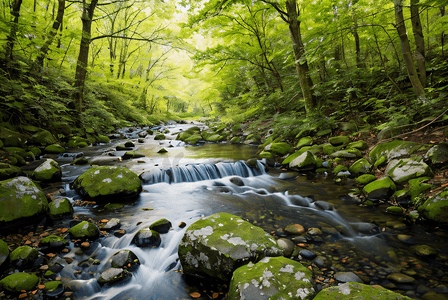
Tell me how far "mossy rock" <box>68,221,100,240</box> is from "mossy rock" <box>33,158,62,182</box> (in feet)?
9.52

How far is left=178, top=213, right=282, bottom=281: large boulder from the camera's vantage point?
2.41 metres

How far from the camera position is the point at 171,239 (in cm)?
345

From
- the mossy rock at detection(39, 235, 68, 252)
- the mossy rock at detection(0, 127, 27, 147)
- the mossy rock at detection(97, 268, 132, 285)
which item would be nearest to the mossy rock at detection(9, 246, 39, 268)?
the mossy rock at detection(39, 235, 68, 252)

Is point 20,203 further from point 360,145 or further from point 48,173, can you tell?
A: point 360,145

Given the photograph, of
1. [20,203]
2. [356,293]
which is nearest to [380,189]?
[356,293]

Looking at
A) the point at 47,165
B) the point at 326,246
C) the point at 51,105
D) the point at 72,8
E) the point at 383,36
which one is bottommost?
the point at 326,246

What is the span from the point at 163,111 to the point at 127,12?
485 inches

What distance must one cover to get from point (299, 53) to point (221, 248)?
277 inches

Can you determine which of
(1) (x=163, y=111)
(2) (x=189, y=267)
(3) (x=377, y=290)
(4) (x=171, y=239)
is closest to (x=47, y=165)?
(4) (x=171, y=239)

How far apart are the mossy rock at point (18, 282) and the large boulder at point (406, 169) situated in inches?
242

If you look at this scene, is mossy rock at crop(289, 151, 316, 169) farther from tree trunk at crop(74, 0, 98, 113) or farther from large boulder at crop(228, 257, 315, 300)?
tree trunk at crop(74, 0, 98, 113)

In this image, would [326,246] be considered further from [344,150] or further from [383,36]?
[383,36]

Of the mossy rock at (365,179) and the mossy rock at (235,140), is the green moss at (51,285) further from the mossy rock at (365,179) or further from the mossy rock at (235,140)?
the mossy rock at (235,140)

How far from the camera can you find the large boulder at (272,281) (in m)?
1.95
